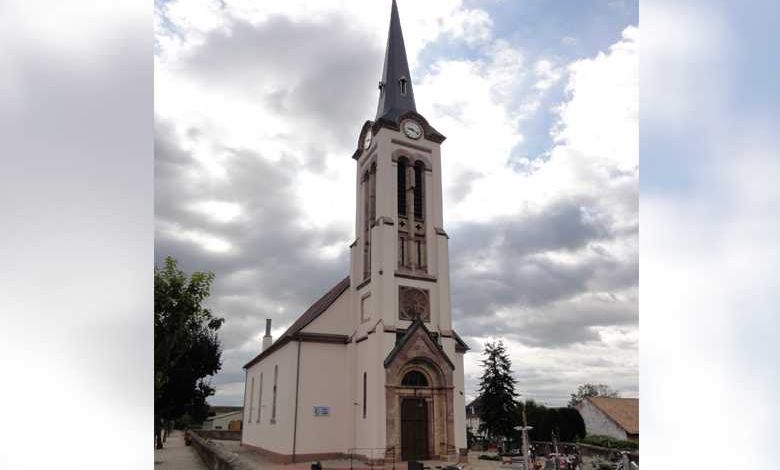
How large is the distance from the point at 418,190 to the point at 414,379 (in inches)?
303

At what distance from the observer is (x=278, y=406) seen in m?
21.1

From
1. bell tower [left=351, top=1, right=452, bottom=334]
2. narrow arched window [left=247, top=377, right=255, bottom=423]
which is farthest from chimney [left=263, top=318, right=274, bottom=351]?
bell tower [left=351, top=1, right=452, bottom=334]

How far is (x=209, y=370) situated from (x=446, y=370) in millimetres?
9371


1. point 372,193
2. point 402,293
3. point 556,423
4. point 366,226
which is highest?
point 372,193

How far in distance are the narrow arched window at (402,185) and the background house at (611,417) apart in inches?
605

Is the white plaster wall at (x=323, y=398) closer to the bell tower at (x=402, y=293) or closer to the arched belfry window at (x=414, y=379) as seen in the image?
the bell tower at (x=402, y=293)

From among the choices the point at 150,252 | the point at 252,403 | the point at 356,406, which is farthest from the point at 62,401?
the point at 252,403

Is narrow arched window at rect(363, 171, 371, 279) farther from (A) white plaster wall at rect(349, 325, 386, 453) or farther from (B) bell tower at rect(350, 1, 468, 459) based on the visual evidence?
(A) white plaster wall at rect(349, 325, 386, 453)

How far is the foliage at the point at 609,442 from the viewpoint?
77.9 ft

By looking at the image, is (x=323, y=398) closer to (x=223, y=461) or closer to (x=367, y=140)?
(x=223, y=461)

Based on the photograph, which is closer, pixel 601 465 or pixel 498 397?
pixel 601 465

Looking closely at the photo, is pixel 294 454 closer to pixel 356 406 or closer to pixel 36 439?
pixel 356 406

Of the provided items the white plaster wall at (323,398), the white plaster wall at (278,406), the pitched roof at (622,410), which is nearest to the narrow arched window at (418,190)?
the white plaster wall at (323,398)

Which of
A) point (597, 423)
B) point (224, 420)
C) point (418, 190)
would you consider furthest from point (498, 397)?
point (224, 420)
